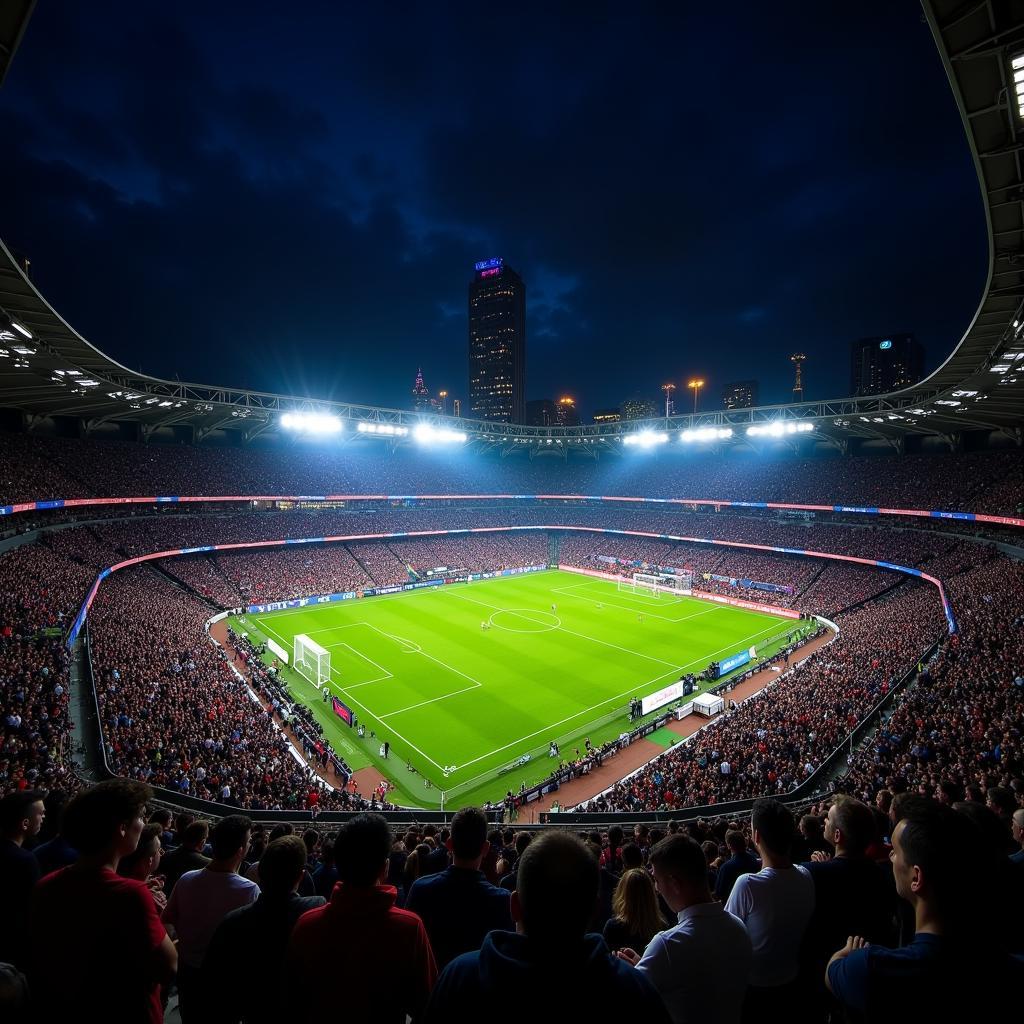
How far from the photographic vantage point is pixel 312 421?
5375cm

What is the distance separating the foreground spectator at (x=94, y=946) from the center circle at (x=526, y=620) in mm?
40220

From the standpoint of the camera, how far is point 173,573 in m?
45.4

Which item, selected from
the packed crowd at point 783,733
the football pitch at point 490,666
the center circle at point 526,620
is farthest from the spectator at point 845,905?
the center circle at point 526,620

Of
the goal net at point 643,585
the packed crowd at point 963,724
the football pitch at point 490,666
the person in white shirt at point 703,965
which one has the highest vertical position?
the person in white shirt at point 703,965

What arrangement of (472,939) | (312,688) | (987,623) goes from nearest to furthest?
(472,939)
(987,623)
(312,688)

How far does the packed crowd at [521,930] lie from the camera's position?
6.47 ft

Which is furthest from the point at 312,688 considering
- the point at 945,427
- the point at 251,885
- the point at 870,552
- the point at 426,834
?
the point at 945,427

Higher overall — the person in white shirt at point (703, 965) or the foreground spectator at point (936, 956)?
the foreground spectator at point (936, 956)

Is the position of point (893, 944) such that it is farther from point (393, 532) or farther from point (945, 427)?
point (393, 532)

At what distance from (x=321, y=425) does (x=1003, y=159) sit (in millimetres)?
52521

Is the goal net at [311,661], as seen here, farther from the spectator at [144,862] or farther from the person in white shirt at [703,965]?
the person in white shirt at [703,965]

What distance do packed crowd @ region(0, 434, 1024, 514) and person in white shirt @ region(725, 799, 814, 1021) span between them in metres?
43.6

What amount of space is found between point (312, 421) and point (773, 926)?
5569 centimetres

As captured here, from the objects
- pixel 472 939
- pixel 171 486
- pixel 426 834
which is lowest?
pixel 426 834
